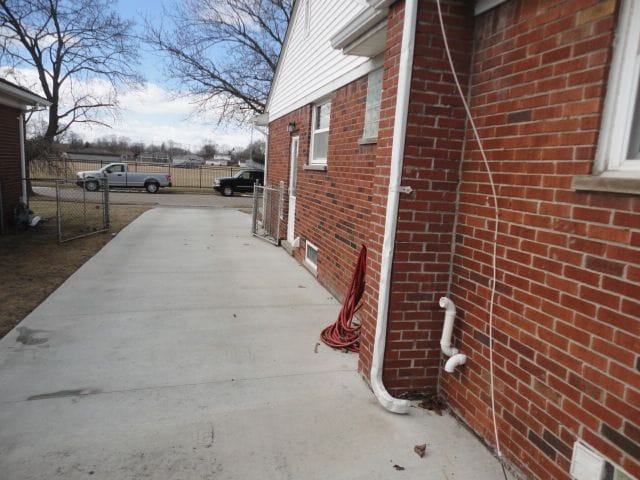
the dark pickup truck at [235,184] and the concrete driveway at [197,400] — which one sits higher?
the dark pickup truck at [235,184]

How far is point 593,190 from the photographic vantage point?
1.97 meters

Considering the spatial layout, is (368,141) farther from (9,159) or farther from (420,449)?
(9,159)

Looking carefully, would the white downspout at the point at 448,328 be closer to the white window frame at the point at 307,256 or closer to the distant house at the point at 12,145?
the white window frame at the point at 307,256

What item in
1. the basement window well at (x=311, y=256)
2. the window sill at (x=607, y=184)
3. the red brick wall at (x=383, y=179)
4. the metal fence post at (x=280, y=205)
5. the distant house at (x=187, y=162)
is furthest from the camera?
the distant house at (x=187, y=162)

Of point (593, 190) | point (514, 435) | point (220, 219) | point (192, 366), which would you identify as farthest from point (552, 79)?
point (220, 219)

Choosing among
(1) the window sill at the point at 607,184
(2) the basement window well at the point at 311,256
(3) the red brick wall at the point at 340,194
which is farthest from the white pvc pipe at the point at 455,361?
(2) the basement window well at the point at 311,256

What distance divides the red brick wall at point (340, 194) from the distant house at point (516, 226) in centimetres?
137

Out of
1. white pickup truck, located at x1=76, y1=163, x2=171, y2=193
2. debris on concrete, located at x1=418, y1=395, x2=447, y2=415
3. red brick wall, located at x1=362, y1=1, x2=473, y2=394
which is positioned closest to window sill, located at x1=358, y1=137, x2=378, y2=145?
red brick wall, located at x1=362, y1=1, x2=473, y2=394

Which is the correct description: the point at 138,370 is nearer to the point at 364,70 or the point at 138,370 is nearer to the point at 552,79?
the point at 552,79

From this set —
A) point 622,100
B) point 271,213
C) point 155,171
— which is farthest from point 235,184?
point 622,100

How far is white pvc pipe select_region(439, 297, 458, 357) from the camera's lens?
304 centimetres

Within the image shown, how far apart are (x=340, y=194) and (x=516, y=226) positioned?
3.50 m

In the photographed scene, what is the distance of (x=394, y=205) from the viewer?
9.87 ft

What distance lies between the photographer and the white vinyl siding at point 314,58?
597cm
